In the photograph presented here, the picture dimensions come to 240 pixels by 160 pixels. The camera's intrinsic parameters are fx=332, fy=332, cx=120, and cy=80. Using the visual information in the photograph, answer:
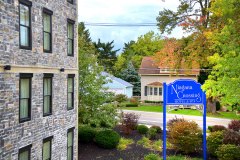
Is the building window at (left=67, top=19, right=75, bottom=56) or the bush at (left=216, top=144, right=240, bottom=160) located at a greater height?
the building window at (left=67, top=19, right=75, bottom=56)

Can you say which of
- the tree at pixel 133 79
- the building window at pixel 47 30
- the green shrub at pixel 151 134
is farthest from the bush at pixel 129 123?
the tree at pixel 133 79

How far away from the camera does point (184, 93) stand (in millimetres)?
18547

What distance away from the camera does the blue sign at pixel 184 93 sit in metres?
18.3

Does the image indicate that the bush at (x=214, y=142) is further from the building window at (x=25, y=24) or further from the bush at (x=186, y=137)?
the building window at (x=25, y=24)

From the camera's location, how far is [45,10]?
14078mm

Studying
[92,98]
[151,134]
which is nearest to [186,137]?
[151,134]

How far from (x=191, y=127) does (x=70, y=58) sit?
8.42 meters

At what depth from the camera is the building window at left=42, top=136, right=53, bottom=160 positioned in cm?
1462

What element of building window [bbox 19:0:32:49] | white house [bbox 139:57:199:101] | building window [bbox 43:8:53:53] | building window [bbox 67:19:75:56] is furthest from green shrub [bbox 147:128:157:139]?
white house [bbox 139:57:199:101]

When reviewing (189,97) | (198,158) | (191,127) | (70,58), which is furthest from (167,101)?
(70,58)

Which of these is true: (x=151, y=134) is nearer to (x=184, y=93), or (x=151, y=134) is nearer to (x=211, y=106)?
(x=184, y=93)

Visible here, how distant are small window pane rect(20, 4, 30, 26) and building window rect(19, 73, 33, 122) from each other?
77.8 inches

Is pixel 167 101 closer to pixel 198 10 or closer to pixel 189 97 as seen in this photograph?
pixel 189 97

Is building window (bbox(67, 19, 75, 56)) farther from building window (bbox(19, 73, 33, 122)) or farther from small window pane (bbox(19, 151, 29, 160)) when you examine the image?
small window pane (bbox(19, 151, 29, 160))
